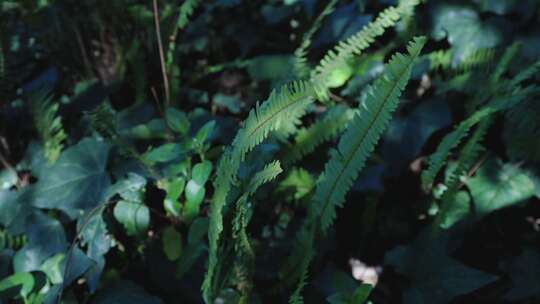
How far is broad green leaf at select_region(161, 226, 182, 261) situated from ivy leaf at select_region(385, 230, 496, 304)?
0.63m

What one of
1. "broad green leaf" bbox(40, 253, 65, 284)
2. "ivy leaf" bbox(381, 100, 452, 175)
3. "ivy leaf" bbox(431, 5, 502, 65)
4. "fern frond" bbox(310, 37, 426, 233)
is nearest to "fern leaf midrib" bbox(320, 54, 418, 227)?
"fern frond" bbox(310, 37, 426, 233)

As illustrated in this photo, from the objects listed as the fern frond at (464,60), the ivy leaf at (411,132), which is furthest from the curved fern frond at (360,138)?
the fern frond at (464,60)

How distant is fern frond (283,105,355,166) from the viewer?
4.87 ft

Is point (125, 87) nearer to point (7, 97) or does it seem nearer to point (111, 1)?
point (111, 1)

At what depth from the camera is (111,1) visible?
75.4 inches

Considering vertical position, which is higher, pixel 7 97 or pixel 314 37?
pixel 7 97

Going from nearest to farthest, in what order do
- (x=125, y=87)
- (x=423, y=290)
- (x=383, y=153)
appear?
(x=423, y=290)
(x=383, y=153)
(x=125, y=87)

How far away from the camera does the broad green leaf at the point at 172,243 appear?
137 cm

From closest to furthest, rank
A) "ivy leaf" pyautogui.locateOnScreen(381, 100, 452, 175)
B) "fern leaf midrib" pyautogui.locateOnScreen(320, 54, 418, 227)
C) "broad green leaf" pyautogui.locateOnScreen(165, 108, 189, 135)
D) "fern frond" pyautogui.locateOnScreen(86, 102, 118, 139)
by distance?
"fern leaf midrib" pyautogui.locateOnScreen(320, 54, 418, 227) → "fern frond" pyautogui.locateOnScreen(86, 102, 118, 139) → "broad green leaf" pyautogui.locateOnScreen(165, 108, 189, 135) → "ivy leaf" pyautogui.locateOnScreen(381, 100, 452, 175)

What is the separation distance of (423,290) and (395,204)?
46 cm

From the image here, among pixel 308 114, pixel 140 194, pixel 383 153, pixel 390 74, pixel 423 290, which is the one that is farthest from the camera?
pixel 308 114

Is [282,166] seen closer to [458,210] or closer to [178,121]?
[178,121]

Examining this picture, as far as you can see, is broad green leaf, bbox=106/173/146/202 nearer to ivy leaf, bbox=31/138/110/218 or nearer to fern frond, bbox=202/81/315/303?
ivy leaf, bbox=31/138/110/218

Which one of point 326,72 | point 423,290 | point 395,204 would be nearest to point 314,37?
point 326,72
